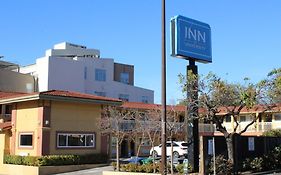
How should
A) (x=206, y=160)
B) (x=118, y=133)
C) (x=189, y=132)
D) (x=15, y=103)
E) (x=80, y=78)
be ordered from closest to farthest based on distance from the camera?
(x=206, y=160) < (x=189, y=132) < (x=118, y=133) < (x=15, y=103) < (x=80, y=78)

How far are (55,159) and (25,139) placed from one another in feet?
11.2

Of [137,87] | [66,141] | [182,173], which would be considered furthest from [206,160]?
[137,87]

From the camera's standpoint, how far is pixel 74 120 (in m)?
31.2

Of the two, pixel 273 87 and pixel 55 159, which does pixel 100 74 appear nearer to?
pixel 55 159

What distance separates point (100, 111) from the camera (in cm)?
3319

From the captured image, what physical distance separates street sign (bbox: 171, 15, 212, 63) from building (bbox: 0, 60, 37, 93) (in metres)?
43.1

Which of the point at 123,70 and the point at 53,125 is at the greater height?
the point at 123,70

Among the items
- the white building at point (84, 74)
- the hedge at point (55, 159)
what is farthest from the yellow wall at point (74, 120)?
the white building at point (84, 74)

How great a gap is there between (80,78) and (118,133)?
132 ft

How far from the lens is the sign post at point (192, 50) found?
886 inches

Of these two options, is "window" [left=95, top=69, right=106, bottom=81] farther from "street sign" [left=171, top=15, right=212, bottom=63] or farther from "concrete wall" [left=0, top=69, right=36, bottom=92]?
"street sign" [left=171, top=15, right=212, bottom=63]

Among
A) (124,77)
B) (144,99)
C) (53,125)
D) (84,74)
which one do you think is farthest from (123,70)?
(53,125)

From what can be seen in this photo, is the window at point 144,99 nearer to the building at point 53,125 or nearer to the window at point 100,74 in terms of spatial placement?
the window at point 100,74

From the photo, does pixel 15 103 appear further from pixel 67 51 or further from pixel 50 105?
pixel 67 51
